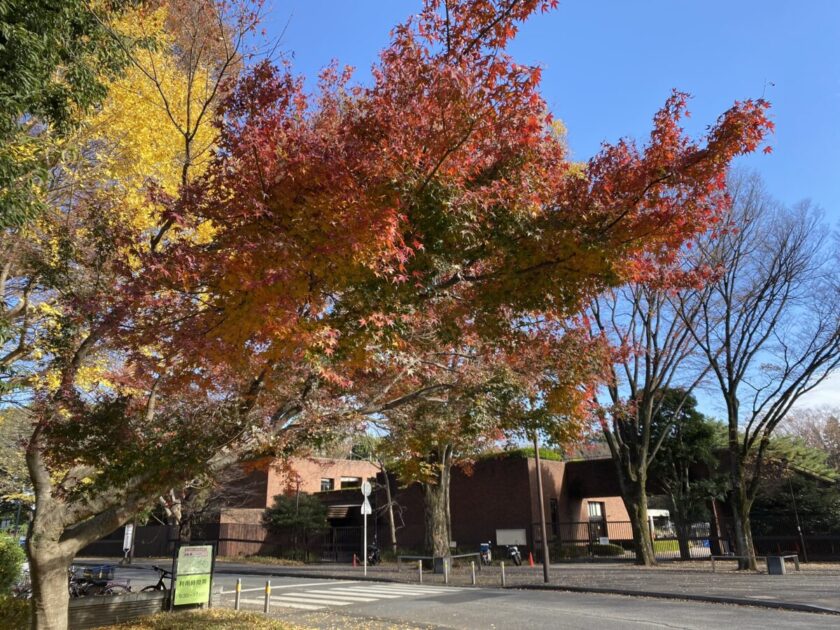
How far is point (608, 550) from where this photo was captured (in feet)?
97.6


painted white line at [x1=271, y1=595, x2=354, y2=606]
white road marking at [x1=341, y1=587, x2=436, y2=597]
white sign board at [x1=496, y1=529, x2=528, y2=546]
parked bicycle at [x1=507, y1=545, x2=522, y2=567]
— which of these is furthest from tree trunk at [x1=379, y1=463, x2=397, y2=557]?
painted white line at [x1=271, y1=595, x2=354, y2=606]

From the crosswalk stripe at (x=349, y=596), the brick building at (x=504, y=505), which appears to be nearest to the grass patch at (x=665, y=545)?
the brick building at (x=504, y=505)

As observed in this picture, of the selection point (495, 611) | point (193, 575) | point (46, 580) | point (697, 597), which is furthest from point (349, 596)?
point (46, 580)

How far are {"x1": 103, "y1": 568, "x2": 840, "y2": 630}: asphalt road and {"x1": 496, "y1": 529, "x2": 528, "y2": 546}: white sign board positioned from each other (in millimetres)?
11372

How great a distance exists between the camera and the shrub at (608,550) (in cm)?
2941

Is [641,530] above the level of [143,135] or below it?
below

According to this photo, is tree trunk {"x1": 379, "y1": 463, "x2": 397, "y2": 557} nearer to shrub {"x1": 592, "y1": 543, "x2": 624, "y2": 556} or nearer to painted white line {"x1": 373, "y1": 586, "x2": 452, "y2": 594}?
shrub {"x1": 592, "y1": 543, "x2": 624, "y2": 556}

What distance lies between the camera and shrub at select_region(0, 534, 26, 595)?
45.8 feet

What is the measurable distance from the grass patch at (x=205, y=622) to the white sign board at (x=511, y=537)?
1855 centimetres

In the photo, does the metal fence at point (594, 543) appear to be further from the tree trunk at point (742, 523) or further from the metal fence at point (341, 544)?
the metal fence at point (341, 544)

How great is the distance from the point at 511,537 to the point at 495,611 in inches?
668

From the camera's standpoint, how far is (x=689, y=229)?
5.90 m

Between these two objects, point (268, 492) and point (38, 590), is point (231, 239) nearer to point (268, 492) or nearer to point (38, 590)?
point (38, 590)

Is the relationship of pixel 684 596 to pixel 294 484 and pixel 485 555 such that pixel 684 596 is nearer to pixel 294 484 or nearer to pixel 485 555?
pixel 485 555
